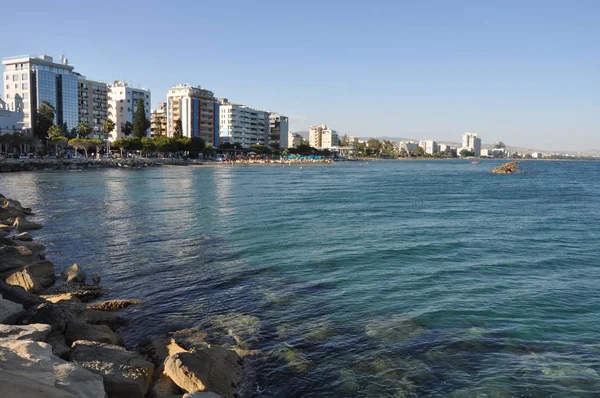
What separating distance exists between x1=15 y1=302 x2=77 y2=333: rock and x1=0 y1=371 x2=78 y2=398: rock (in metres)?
4.35

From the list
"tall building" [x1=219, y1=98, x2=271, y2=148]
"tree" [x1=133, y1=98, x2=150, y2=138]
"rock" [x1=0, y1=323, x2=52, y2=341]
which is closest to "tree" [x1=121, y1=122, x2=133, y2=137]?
"tree" [x1=133, y1=98, x2=150, y2=138]

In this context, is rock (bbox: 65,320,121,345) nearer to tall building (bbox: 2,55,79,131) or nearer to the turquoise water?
the turquoise water

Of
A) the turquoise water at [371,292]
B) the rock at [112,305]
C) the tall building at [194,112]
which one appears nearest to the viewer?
the turquoise water at [371,292]

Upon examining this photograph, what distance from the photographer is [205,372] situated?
8445 millimetres

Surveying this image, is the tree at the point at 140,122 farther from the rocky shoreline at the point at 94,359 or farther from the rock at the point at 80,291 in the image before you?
the rocky shoreline at the point at 94,359

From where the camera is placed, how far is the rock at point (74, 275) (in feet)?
52.0

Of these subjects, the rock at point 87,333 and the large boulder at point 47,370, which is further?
the rock at point 87,333

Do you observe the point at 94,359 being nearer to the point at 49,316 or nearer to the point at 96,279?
the point at 49,316

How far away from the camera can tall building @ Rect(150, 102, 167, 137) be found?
168000mm

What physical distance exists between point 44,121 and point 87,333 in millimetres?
114619

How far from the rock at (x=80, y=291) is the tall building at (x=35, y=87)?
374 feet

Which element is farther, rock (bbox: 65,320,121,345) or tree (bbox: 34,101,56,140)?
tree (bbox: 34,101,56,140)

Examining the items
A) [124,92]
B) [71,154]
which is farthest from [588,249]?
[124,92]

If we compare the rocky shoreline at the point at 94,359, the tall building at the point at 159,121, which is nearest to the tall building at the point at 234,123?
the tall building at the point at 159,121
